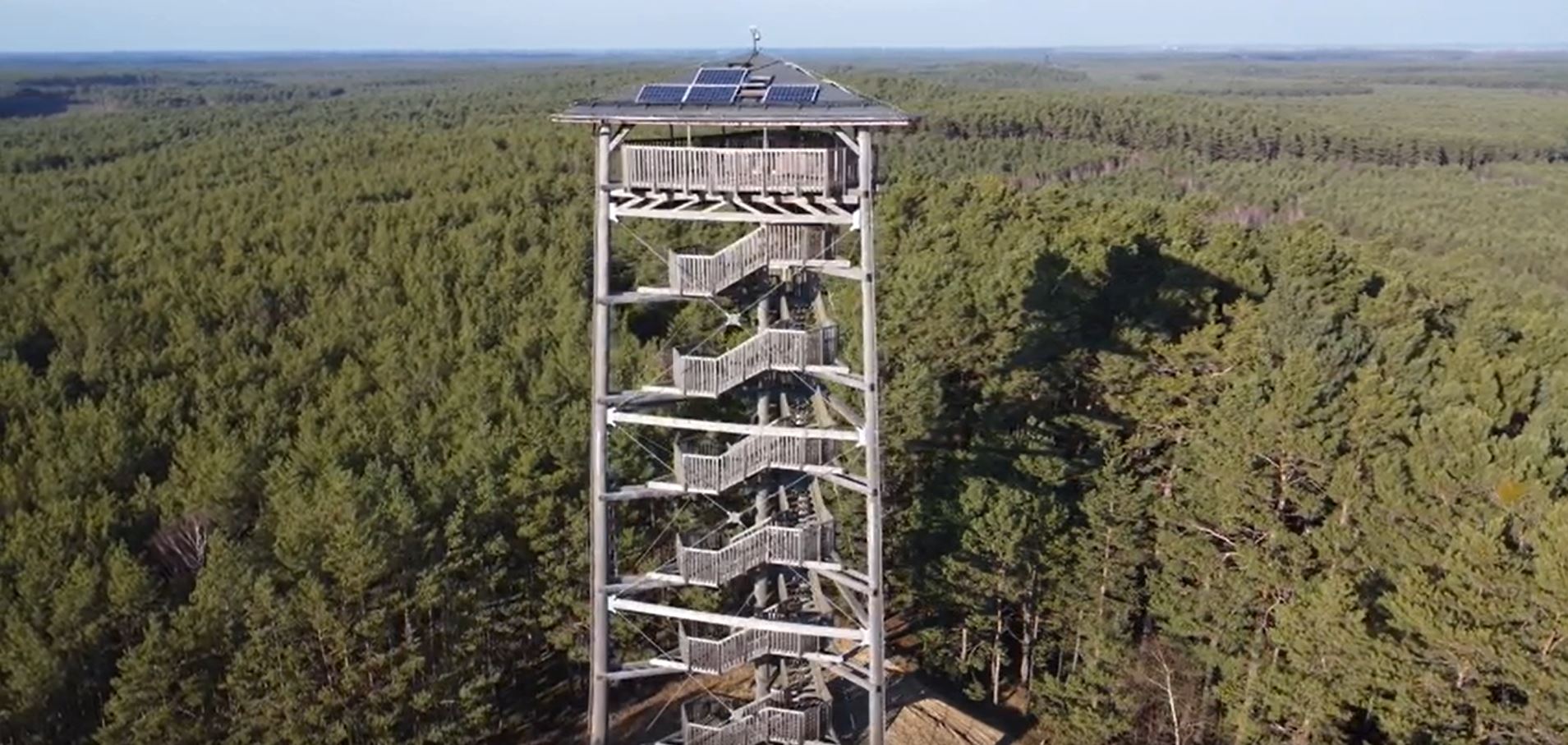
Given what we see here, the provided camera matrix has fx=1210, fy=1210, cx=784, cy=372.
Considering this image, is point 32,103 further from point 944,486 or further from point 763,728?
point 763,728

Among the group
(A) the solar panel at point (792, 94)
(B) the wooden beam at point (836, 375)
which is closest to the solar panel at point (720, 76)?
(A) the solar panel at point (792, 94)

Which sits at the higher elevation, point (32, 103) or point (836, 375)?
point (32, 103)

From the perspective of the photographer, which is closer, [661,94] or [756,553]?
[661,94]

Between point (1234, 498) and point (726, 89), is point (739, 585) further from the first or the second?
point (726, 89)

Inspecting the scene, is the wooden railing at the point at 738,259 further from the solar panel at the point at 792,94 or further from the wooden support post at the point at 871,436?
the solar panel at the point at 792,94

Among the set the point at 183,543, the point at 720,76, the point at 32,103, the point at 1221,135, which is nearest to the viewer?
the point at 720,76

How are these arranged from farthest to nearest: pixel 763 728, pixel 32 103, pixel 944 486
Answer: pixel 32 103, pixel 944 486, pixel 763 728

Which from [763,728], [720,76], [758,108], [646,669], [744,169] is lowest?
[763,728]

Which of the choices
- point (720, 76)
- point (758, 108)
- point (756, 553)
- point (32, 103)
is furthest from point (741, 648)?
point (32, 103)

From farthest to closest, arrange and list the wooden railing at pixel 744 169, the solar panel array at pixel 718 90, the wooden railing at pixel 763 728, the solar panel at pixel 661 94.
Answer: the wooden railing at pixel 763 728 → the solar panel at pixel 661 94 → the solar panel array at pixel 718 90 → the wooden railing at pixel 744 169
